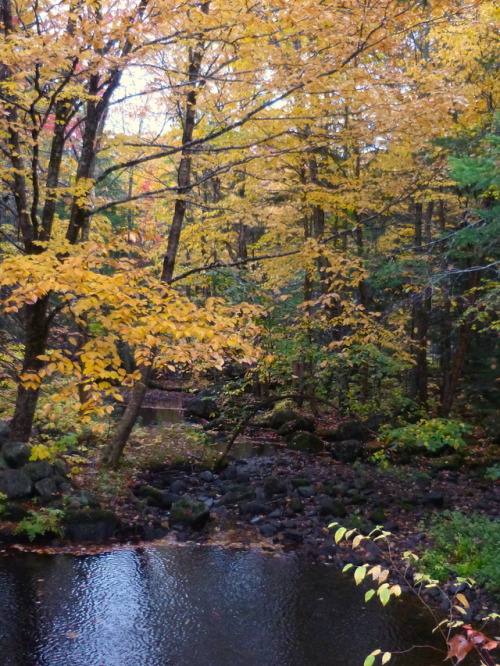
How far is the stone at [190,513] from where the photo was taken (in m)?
9.40

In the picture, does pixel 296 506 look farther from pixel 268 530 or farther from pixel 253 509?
pixel 268 530

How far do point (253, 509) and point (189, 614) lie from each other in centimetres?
377

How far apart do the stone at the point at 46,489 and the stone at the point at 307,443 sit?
7.80 meters

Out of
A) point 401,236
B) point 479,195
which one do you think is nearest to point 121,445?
point 479,195

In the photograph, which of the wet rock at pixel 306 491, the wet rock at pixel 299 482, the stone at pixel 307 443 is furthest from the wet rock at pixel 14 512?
the stone at pixel 307 443

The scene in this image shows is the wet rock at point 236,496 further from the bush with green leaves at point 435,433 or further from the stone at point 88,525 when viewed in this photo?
the bush with green leaves at point 435,433

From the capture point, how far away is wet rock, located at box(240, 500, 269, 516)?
1020cm

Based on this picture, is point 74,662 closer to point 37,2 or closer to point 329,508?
point 329,508

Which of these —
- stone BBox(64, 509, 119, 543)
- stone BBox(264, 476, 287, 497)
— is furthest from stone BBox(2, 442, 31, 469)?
stone BBox(264, 476, 287, 497)

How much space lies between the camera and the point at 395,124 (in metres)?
7.21

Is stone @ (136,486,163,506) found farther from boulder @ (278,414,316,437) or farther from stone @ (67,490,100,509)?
boulder @ (278,414,316,437)

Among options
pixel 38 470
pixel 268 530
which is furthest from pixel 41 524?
pixel 268 530

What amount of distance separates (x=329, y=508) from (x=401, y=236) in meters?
11.5

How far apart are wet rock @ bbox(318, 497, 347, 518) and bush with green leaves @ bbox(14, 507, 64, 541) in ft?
15.6
